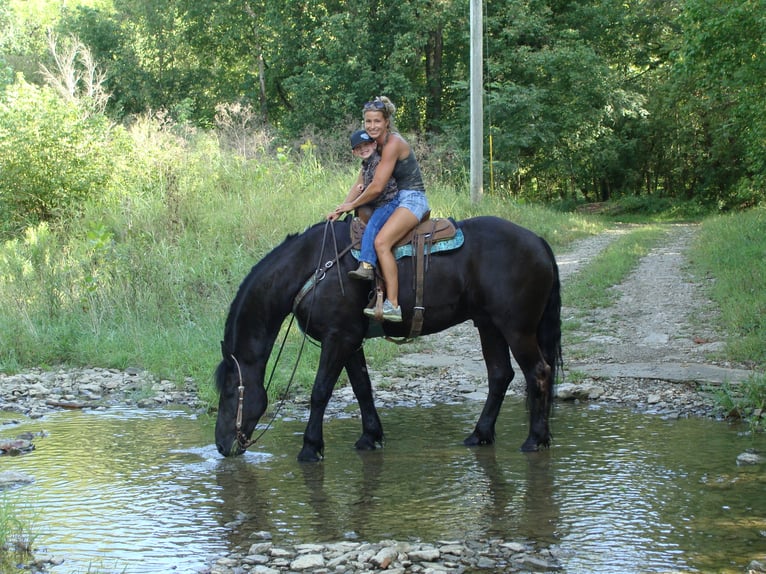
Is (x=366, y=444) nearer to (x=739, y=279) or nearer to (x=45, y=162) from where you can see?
(x=739, y=279)

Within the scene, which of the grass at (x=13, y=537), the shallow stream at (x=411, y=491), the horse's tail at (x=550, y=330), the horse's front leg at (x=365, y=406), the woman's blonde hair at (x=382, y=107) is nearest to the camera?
the grass at (x=13, y=537)

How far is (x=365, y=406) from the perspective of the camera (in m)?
6.54

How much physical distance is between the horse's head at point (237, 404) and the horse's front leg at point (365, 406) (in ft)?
2.39

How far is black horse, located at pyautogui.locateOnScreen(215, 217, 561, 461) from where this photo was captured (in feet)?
20.9

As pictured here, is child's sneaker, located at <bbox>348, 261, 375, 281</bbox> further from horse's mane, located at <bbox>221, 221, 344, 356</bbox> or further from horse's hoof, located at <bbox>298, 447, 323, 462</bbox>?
horse's hoof, located at <bbox>298, 447, 323, 462</bbox>

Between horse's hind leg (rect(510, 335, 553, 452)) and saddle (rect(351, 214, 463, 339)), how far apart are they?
764 millimetres

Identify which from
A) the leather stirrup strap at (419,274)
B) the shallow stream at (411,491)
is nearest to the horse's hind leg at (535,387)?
the shallow stream at (411,491)

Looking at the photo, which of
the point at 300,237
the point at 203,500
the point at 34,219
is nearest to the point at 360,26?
the point at 34,219

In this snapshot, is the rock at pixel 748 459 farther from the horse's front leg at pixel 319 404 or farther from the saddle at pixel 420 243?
the horse's front leg at pixel 319 404

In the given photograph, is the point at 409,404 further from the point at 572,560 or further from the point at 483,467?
the point at 572,560

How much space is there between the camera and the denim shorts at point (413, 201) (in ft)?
21.0

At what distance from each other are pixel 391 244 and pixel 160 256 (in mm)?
6812

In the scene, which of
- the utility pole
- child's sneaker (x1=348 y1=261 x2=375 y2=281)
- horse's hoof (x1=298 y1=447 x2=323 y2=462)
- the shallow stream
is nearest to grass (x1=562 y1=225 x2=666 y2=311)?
the utility pole

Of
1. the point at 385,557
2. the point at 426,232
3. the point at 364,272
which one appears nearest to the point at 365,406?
the point at 364,272
